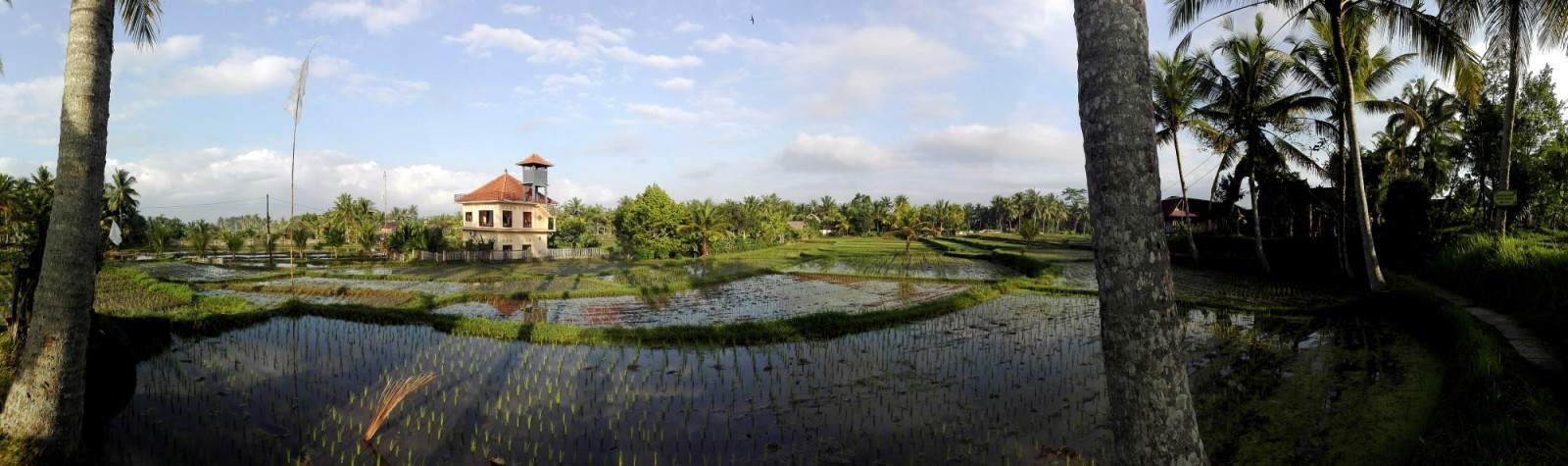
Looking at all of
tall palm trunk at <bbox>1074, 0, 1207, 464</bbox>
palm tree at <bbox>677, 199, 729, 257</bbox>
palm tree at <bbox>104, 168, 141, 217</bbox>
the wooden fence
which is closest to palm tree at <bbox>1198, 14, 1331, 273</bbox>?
tall palm trunk at <bbox>1074, 0, 1207, 464</bbox>

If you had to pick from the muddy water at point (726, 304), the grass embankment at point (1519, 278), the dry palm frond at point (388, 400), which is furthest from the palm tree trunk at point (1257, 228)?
the dry palm frond at point (388, 400)

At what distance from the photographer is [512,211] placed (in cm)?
3534

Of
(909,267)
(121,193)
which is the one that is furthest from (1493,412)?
(121,193)

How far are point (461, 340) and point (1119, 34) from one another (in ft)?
36.8

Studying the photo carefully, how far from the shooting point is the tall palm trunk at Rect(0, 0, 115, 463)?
14.3ft

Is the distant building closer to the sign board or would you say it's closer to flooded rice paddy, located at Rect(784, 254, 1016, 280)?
flooded rice paddy, located at Rect(784, 254, 1016, 280)

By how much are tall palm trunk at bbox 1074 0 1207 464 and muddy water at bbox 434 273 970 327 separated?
10.5 meters

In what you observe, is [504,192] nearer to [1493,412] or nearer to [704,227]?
[704,227]

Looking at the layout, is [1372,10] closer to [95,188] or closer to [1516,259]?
[1516,259]

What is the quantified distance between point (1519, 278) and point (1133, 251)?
37.5 feet

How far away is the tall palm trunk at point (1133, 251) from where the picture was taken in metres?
2.57

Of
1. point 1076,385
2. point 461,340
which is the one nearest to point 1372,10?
point 1076,385

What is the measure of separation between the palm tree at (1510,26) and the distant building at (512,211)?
36.3 meters

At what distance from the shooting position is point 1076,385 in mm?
7395
